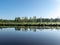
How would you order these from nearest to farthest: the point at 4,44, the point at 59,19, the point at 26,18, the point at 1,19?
the point at 4,44 → the point at 1,19 → the point at 26,18 → the point at 59,19

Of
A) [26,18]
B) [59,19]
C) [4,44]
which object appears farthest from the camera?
[59,19]

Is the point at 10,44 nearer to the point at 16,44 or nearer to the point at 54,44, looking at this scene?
the point at 16,44

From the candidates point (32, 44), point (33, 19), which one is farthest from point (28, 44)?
point (33, 19)

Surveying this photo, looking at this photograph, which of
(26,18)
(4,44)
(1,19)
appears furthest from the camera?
(26,18)

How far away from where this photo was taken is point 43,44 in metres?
7.19

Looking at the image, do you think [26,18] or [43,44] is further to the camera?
[26,18]

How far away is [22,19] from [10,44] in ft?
137

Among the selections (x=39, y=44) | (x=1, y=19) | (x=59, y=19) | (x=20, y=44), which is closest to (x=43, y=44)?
(x=39, y=44)

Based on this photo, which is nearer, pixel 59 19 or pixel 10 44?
pixel 10 44

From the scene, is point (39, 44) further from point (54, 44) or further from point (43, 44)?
point (54, 44)

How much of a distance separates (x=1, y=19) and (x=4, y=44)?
133 feet

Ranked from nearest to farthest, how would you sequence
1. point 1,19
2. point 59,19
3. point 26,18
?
1. point 1,19
2. point 26,18
3. point 59,19

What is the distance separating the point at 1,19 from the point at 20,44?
4082 centimetres

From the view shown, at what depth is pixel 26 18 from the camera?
1939 inches
